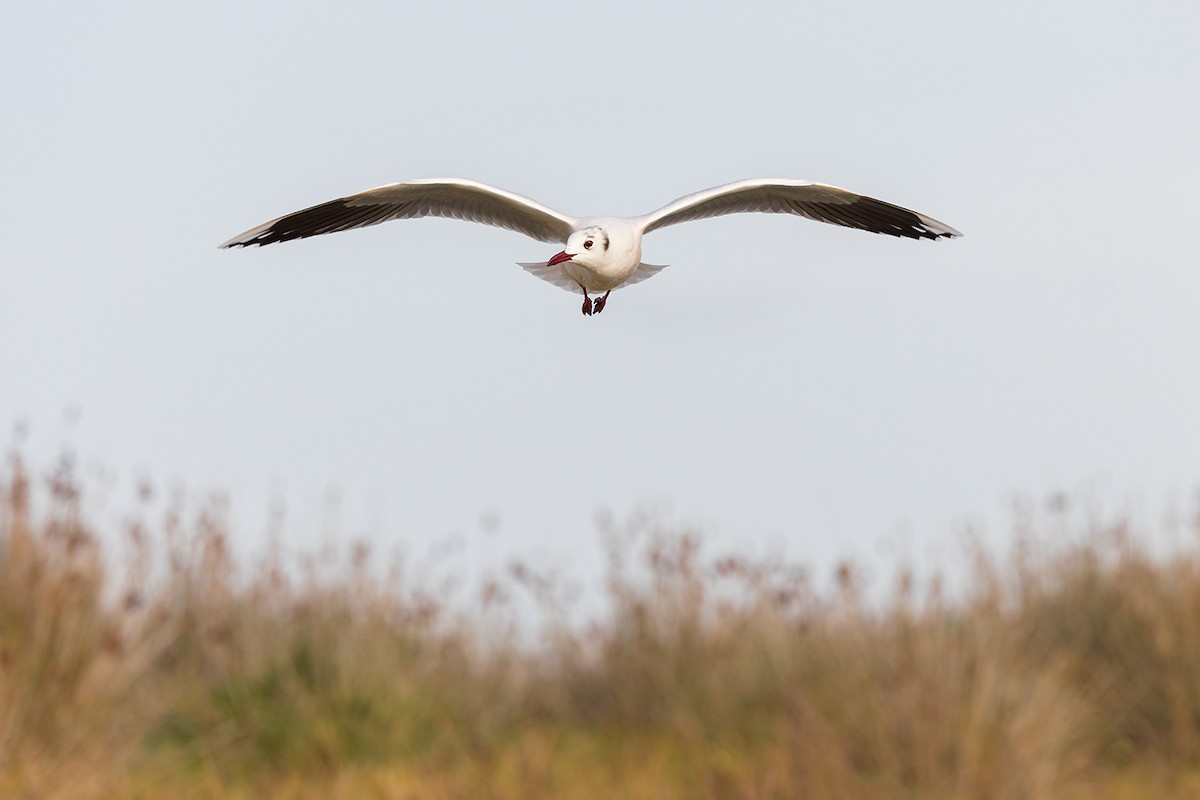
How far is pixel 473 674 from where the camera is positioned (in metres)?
6.38

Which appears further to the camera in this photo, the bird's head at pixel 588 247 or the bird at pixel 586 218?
the bird at pixel 586 218

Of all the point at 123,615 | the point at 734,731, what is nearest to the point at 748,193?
the point at 734,731

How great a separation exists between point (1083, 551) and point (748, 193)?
2.49m

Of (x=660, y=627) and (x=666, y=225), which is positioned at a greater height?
(x=666, y=225)

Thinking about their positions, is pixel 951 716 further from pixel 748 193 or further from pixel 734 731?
pixel 748 193

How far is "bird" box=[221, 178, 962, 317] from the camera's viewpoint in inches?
228

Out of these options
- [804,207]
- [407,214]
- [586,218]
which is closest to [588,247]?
[586,218]

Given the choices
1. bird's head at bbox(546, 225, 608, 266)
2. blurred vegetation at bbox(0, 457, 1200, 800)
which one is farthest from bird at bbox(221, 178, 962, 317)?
blurred vegetation at bbox(0, 457, 1200, 800)

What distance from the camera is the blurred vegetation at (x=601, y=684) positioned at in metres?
4.23

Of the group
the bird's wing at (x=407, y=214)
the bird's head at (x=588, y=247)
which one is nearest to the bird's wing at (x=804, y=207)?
the bird's head at (x=588, y=247)

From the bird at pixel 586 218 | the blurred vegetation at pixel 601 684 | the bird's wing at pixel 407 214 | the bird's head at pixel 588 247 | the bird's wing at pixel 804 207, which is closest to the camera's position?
the blurred vegetation at pixel 601 684

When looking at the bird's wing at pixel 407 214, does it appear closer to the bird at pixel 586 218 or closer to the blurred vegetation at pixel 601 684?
the bird at pixel 586 218

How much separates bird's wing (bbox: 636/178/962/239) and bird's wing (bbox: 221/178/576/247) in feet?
1.91

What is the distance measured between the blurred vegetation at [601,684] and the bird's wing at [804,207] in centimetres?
166
